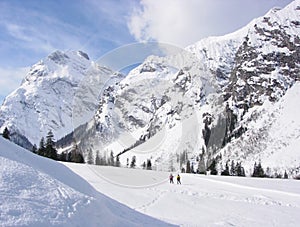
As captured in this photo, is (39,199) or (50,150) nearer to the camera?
(39,199)

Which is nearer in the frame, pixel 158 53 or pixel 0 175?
pixel 0 175

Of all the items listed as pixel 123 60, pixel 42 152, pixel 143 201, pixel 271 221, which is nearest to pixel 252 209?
pixel 271 221

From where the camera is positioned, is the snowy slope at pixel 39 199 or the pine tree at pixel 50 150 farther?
the pine tree at pixel 50 150

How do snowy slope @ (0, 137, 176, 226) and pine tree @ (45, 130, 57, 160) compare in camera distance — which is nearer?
snowy slope @ (0, 137, 176, 226)

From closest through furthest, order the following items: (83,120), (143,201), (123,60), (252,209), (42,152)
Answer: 1. (123,60)
2. (83,120)
3. (143,201)
4. (252,209)
5. (42,152)

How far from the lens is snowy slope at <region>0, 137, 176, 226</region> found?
806 cm

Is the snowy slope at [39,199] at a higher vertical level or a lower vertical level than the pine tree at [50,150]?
lower

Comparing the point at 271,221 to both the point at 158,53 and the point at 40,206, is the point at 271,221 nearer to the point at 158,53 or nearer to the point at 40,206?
the point at 158,53

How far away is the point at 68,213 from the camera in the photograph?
8992 mm

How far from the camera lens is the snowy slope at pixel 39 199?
26.5ft

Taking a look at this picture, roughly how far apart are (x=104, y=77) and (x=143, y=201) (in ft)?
35.5

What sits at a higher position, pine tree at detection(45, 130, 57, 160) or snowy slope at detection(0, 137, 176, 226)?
pine tree at detection(45, 130, 57, 160)

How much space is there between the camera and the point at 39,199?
8.96 metres

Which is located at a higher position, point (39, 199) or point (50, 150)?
point (50, 150)
